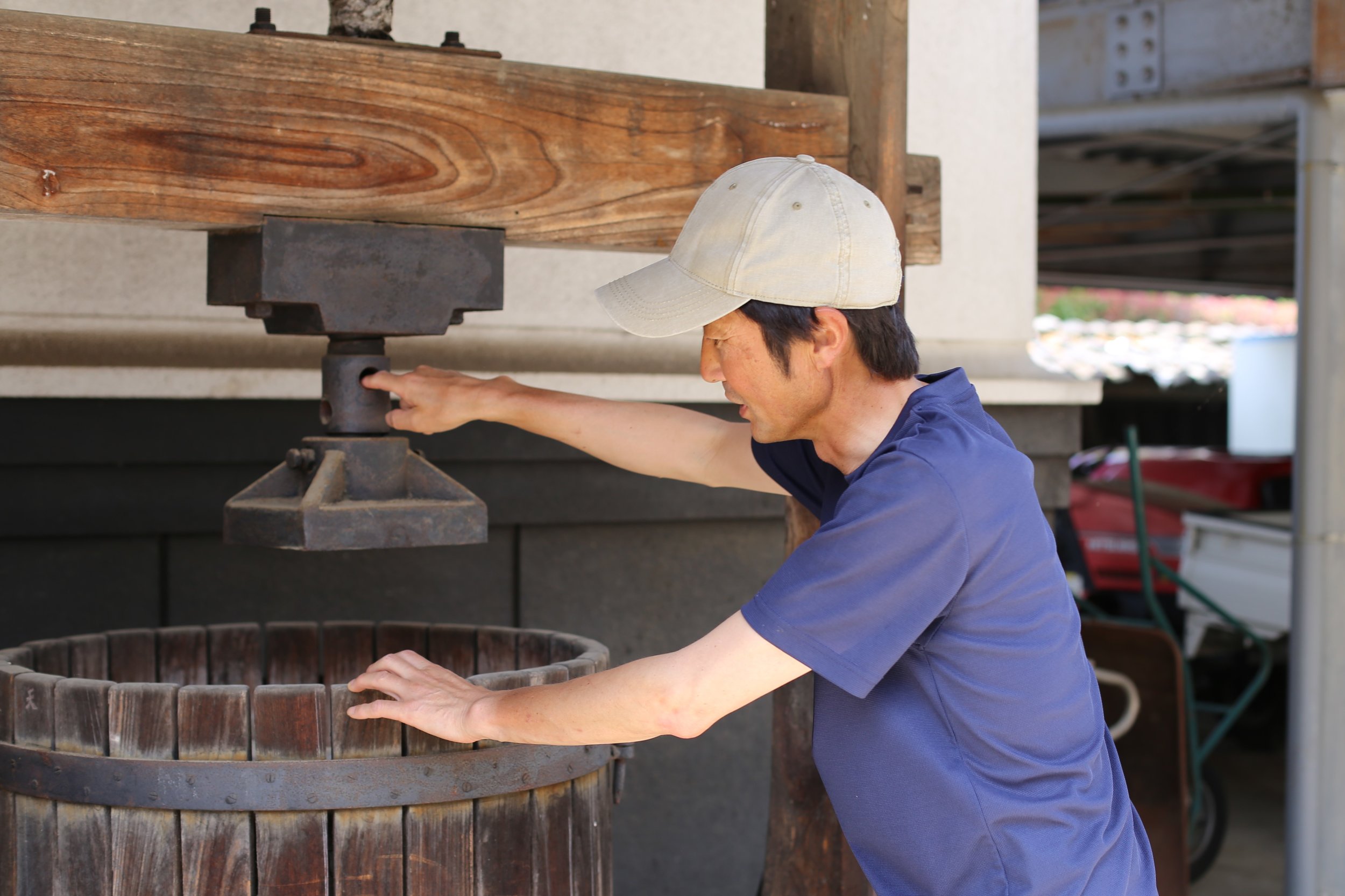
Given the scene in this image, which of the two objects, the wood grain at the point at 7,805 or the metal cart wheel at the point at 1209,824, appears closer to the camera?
the wood grain at the point at 7,805

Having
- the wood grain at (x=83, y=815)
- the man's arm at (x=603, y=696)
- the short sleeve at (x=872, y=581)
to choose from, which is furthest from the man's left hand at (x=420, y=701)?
the short sleeve at (x=872, y=581)

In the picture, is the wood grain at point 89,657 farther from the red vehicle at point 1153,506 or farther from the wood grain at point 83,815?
the red vehicle at point 1153,506

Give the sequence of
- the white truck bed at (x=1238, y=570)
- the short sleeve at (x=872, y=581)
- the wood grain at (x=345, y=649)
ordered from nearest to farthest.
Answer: the short sleeve at (x=872, y=581) < the wood grain at (x=345, y=649) < the white truck bed at (x=1238, y=570)

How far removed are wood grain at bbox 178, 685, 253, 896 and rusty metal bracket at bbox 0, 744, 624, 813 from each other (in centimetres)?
2

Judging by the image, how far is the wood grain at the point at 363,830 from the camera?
169cm

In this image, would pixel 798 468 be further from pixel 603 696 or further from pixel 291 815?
pixel 291 815

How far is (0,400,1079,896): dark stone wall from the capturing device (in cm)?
279

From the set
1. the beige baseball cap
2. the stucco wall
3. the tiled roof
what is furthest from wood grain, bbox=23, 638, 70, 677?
the tiled roof

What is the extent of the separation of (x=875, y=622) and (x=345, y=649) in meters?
1.23

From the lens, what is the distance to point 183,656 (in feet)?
7.58

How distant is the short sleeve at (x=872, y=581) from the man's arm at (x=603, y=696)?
0.04 metres

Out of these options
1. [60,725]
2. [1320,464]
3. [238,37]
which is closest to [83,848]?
[60,725]

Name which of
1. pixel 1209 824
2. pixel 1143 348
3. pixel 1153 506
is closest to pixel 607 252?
pixel 1209 824

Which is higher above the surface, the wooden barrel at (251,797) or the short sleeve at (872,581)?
the short sleeve at (872,581)
